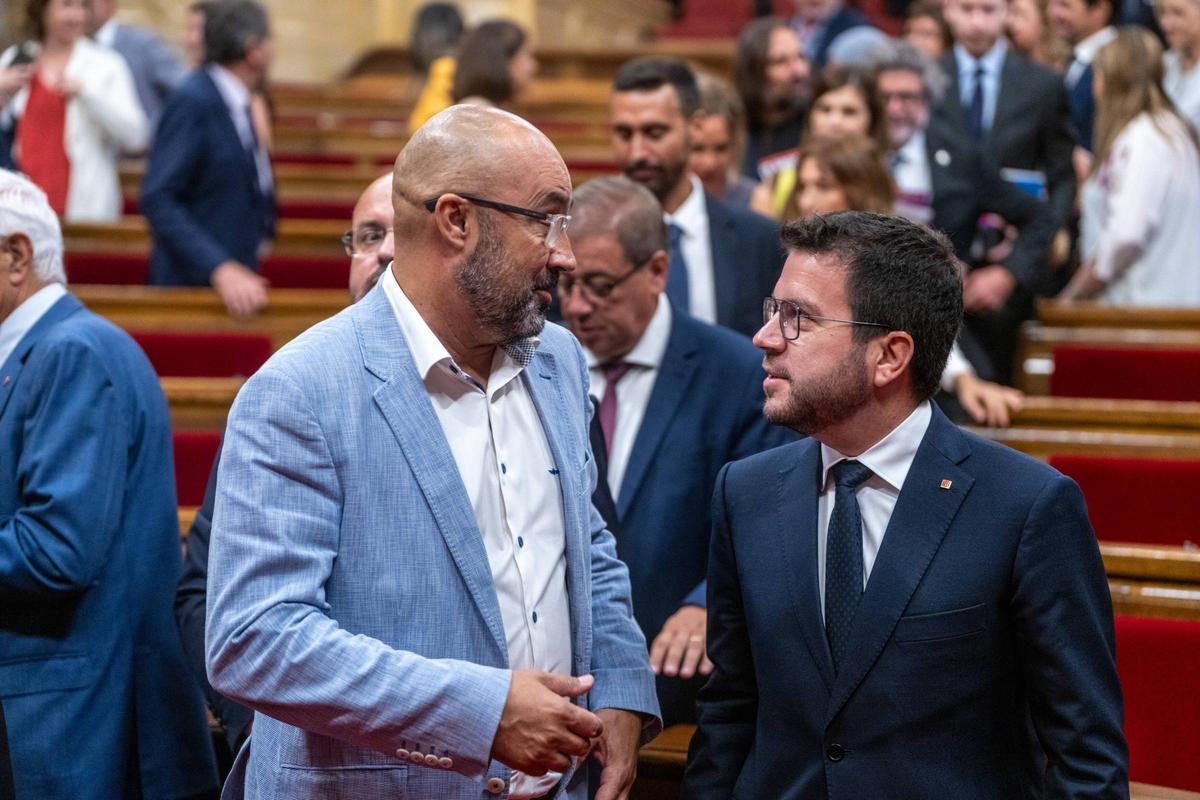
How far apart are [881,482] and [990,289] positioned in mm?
2692

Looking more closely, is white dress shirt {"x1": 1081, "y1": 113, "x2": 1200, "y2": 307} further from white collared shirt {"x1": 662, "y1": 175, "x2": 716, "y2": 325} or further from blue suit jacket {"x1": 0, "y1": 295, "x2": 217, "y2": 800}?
blue suit jacket {"x1": 0, "y1": 295, "x2": 217, "y2": 800}

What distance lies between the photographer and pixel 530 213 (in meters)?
1.91

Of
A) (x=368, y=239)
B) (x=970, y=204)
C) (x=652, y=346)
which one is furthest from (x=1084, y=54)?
(x=368, y=239)

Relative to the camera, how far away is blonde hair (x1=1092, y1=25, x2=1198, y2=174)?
16.5ft

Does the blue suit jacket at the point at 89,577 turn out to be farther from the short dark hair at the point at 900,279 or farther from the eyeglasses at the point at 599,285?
the short dark hair at the point at 900,279

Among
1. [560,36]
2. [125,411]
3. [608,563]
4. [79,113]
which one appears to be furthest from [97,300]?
[560,36]

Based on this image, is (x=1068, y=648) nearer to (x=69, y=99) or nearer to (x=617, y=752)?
(x=617, y=752)

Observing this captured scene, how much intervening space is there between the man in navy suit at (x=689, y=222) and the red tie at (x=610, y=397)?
2.16ft

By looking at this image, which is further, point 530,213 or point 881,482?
point 881,482

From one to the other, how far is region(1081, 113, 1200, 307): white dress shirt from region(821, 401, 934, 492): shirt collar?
Result: 10.5 ft

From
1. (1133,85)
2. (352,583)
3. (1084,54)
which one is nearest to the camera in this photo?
(352,583)

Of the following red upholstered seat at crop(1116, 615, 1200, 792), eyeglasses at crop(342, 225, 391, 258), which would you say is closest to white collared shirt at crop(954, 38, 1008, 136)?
red upholstered seat at crop(1116, 615, 1200, 792)

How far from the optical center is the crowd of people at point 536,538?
70.9 inches

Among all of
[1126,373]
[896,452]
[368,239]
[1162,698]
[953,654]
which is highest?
[368,239]
